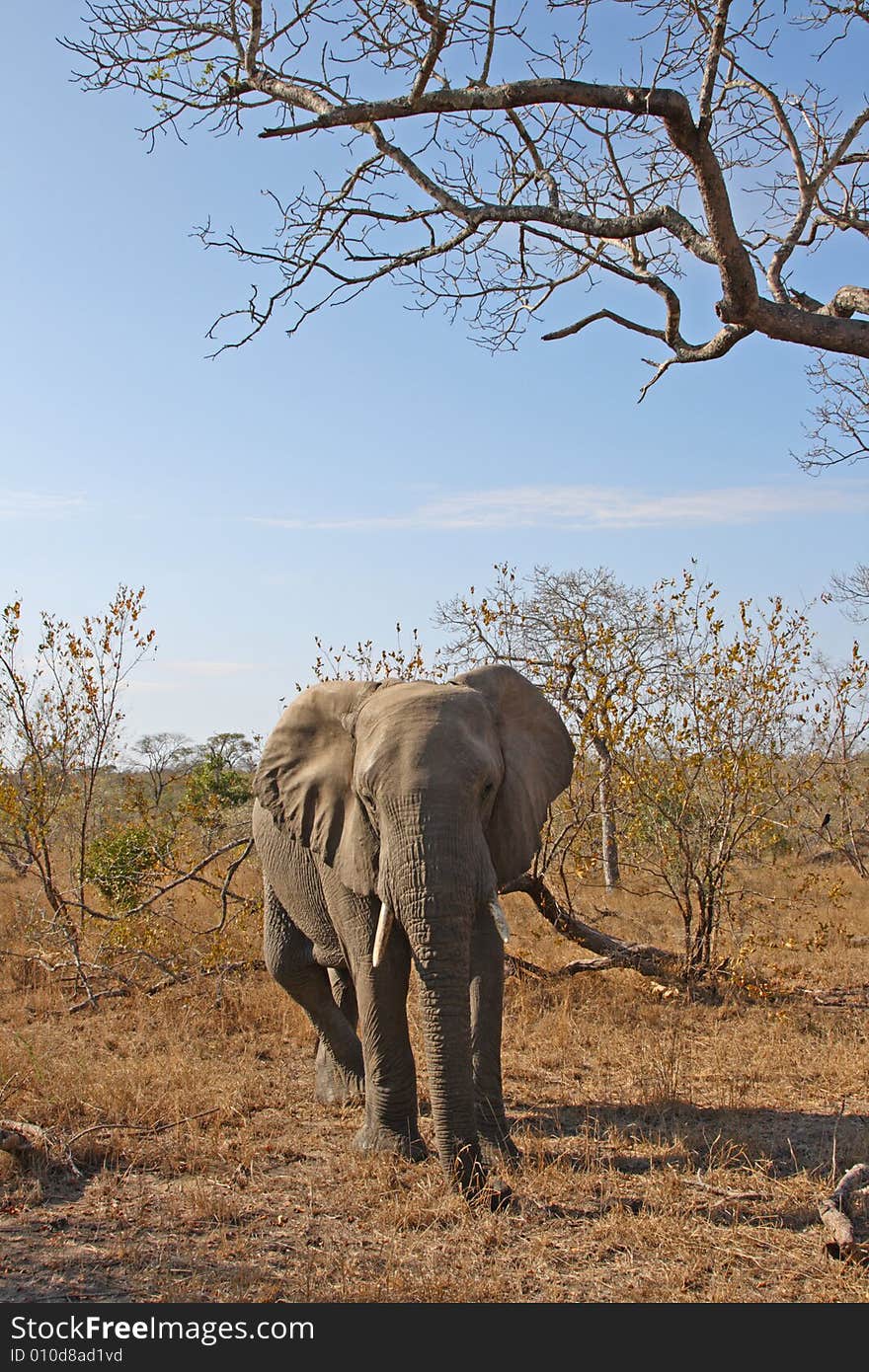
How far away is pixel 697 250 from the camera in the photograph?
5285 millimetres

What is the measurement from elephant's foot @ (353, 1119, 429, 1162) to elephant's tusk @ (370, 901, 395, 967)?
0.92 meters

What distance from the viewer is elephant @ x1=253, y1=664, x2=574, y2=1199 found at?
5168 mm

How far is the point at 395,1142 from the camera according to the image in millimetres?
5871

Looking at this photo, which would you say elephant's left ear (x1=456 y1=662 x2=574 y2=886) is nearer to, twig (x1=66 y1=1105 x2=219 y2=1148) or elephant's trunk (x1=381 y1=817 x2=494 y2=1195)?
elephant's trunk (x1=381 y1=817 x2=494 y2=1195)

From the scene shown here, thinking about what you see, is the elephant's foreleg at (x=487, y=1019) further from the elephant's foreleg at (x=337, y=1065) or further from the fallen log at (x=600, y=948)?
the fallen log at (x=600, y=948)

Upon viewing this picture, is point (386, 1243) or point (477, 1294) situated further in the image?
point (386, 1243)

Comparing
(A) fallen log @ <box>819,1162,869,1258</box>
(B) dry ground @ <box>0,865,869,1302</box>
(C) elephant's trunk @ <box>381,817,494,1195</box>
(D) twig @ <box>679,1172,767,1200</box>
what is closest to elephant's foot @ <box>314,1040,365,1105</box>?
(B) dry ground @ <box>0,865,869,1302</box>

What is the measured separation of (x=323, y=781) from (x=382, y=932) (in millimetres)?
1048

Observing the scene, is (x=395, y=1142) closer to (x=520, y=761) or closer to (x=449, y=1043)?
(x=449, y=1043)

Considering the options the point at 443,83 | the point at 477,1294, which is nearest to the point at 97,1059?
the point at 477,1294

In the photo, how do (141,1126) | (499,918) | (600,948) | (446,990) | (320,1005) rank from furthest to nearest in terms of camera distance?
(600,948)
(320,1005)
(141,1126)
(499,918)
(446,990)

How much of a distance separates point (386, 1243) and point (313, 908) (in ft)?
9.04

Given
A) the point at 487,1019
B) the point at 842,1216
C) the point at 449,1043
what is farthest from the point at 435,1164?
the point at 842,1216

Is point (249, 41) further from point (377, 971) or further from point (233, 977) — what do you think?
point (233, 977)
